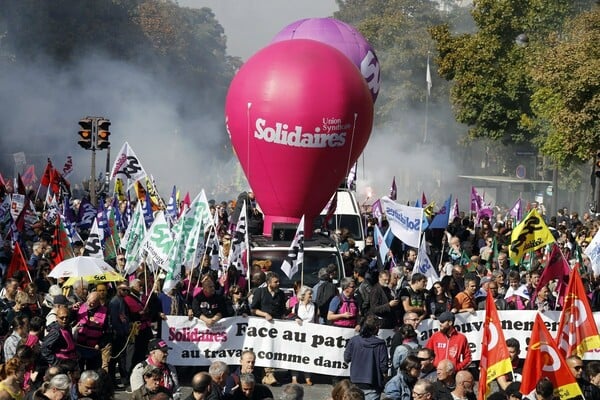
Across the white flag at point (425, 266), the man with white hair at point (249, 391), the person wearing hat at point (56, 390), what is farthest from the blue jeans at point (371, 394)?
the white flag at point (425, 266)

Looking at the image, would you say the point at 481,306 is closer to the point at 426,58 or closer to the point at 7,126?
the point at 7,126

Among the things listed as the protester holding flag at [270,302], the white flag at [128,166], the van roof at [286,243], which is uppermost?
the white flag at [128,166]

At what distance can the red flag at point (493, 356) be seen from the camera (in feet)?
40.1

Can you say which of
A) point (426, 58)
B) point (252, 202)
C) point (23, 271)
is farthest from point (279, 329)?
point (426, 58)

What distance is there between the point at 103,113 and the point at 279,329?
57.1 m

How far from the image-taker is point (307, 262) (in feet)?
63.5

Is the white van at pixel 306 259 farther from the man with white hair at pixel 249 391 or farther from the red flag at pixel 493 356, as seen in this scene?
the man with white hair at pixel 249 391

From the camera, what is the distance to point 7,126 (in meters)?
64.4

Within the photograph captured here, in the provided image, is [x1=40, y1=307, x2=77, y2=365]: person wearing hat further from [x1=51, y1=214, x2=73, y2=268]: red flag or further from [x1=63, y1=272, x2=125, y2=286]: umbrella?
[x1=51, y1=214, x2=73, y2=268]: red flag

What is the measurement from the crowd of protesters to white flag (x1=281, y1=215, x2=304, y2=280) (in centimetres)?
38

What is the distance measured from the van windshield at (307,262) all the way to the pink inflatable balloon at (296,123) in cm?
561

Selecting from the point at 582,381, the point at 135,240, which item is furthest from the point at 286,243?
the point at 582,381

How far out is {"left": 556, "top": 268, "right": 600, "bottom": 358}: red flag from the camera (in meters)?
13.9

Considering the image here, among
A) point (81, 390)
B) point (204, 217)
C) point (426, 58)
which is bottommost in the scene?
point (81, 390)
